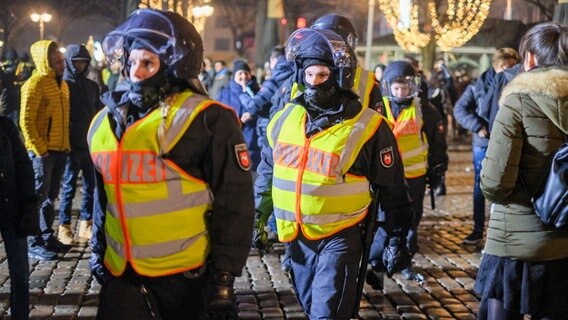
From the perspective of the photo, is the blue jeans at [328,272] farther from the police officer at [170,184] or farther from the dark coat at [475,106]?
the dark coat at [475,106]

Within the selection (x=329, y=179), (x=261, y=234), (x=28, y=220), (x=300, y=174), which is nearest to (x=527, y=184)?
(x=329, y=179)

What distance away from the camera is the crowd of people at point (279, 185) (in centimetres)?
368

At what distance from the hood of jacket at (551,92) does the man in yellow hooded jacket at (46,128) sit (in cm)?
551

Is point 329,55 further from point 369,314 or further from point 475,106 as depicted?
point 475,106

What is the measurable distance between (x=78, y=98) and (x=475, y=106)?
4.31 metres

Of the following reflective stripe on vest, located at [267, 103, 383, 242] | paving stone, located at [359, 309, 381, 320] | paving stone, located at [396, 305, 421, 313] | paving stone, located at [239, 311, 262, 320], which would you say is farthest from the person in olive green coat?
paving stone, located at [239, 311, 262, 320]

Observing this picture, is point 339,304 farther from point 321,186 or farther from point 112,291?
point 112,291

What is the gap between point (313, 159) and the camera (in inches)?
189

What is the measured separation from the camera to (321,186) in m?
4.77

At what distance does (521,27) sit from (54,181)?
739 inches

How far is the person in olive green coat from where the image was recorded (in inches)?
172

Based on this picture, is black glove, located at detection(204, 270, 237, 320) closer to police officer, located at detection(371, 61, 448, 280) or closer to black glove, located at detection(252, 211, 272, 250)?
black glove, located at detection(252, 211, 272, 250)

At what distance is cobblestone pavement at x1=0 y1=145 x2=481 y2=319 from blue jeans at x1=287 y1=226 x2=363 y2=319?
184 centimetres

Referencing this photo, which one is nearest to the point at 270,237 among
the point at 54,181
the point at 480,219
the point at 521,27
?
the point at 54,181
